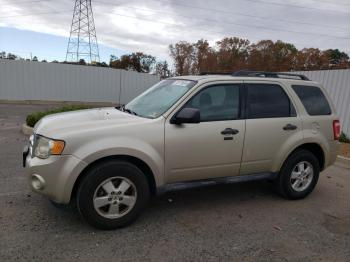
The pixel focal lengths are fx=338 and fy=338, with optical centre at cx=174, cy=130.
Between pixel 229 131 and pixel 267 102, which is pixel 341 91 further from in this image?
pixel 229 131

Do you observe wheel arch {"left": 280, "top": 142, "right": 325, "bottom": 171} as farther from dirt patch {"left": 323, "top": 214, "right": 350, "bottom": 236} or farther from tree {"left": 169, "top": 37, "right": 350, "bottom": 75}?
tree {"left": 169, "top": 37, "right": 350, "bottom": 75}

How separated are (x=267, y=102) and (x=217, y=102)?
85cm

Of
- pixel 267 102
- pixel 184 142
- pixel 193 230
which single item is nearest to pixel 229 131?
pixel 184 142

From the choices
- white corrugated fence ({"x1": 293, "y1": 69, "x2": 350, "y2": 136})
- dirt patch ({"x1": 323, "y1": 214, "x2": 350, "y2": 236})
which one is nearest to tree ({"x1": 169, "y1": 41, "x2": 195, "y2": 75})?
white corrugated fence ({"x1": 293, "y1": 69, "x2": 350, "y2": 136})

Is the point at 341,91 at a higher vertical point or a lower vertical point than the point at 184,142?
higher

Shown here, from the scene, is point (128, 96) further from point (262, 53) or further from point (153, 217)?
point (262, 53)

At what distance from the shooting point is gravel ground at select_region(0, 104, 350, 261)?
11.4ft

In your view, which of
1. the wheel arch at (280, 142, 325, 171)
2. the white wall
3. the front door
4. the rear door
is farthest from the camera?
the white wall

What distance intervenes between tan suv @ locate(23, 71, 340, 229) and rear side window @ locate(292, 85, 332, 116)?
0.7 inches

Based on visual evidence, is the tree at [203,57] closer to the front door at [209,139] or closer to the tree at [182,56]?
the tree at [182,56]

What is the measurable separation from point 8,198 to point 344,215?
4.73 metres

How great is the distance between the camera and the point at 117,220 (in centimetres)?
391

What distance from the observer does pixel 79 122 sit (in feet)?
13.0

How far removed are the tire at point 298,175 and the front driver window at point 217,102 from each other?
4.00 feet
